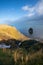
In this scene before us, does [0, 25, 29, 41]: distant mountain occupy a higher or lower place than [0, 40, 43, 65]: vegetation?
higher

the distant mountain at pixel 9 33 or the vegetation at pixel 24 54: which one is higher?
the distant mountain at pixel 9 33

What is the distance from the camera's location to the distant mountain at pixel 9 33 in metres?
5.51

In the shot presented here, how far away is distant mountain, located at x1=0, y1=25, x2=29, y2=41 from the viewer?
18.1 ft

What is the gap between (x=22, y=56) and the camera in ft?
17.3

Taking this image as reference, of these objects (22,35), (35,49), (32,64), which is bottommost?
(32,64)

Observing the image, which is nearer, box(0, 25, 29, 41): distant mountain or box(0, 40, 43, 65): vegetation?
box(0, 40, 43, 65): vegetation

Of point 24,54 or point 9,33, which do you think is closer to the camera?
point 24,54

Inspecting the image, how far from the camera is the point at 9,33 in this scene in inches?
219

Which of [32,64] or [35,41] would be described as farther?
[35,41]

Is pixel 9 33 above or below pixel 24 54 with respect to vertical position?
above

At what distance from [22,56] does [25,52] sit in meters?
0.14

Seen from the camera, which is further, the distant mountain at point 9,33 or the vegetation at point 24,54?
the distant mountain at point 9,33

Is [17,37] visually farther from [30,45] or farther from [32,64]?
[32,64]

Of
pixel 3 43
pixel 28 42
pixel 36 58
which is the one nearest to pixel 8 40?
pixel 3 43
